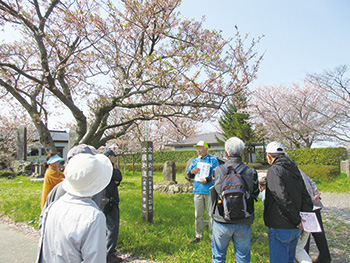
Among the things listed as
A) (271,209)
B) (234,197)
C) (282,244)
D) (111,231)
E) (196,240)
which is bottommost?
(196,240)

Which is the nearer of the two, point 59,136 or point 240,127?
point 240,127

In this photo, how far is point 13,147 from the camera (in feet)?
79.2

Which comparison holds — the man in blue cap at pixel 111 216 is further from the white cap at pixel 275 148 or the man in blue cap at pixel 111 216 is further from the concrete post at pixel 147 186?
the white cap at pixel 275 148

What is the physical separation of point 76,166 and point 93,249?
→ 21.1 inches

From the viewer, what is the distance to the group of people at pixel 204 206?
1475mm

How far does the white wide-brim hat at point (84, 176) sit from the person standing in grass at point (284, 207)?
6.75 feet

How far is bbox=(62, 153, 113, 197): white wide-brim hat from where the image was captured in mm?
1524

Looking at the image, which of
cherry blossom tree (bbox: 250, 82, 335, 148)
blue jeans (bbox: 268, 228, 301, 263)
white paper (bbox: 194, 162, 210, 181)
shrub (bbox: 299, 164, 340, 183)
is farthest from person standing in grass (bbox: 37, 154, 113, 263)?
cherry blossom tree (bbox: 250, 82, 335, 148)

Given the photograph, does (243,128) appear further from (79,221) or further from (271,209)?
(79,221)

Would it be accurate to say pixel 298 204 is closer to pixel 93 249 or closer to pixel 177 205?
pixel 93 249

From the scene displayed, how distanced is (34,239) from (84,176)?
182 inches

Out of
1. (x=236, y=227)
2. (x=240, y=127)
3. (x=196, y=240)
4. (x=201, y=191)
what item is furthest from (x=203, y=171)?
(x=240, y=127)

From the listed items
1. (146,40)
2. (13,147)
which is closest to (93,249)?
(146,40)

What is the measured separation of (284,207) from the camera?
2.62m
